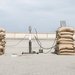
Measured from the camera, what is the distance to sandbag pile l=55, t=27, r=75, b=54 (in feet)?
68.3

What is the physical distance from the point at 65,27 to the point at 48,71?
945cm

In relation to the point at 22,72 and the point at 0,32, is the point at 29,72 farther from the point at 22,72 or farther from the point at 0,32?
the point at 0,32

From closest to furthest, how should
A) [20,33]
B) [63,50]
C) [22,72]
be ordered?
1. [22,72]
2. [63,50]
3. [20,33]

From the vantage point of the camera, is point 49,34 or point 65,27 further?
point 49,34

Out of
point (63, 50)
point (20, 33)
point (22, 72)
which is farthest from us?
point (20, 33)

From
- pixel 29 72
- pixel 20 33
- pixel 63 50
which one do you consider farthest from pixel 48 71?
pixel 20 33

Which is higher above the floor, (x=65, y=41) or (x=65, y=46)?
(x=65, y=41)

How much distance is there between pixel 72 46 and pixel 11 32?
1346 inches

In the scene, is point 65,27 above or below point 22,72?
above

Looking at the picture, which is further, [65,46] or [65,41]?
[65,41]

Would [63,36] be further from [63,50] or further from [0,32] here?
[0,32]

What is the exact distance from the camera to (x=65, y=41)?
21172mm

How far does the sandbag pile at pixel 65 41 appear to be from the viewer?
68.3 feet

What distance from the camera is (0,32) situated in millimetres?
21375
